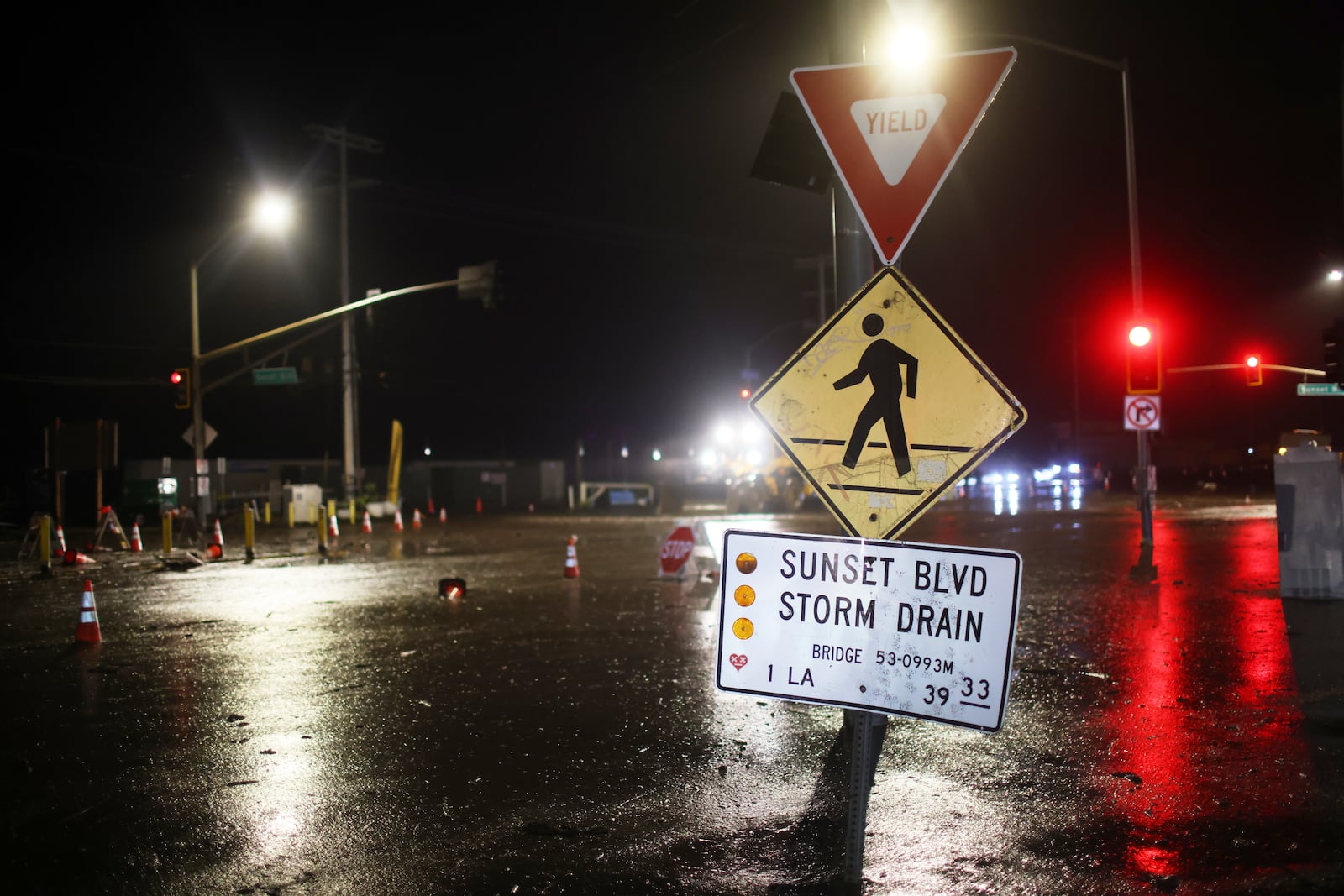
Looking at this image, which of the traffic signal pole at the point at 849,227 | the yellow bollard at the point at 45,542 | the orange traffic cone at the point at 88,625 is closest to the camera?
the traffic signal pole at the point at 849,227

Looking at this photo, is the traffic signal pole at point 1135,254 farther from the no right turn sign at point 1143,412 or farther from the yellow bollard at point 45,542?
the yellow bollard at point 45,542

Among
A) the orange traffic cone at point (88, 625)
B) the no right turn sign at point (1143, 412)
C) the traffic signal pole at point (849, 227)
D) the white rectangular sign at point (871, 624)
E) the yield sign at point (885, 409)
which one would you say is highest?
the traffic signal pole at point (849, 227)

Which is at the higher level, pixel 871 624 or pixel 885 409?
pixel 885 409

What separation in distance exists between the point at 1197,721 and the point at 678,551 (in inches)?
384

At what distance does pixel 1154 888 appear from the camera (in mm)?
4180

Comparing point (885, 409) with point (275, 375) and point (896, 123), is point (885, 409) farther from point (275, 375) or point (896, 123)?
point (275, 375)

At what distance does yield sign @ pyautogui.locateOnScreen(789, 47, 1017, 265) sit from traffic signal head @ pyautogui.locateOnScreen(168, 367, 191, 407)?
23.7 meters

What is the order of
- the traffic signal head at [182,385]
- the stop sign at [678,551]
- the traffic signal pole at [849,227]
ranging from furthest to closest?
the traffic signal head at [182,385] < the stop sign at [678,551] < the traffic signal pole at [849,227]

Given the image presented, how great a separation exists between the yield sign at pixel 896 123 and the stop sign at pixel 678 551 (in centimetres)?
1156

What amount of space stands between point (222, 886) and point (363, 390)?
70.0 metres

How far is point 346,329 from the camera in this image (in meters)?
35.0

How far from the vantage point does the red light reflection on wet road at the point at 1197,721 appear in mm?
4988

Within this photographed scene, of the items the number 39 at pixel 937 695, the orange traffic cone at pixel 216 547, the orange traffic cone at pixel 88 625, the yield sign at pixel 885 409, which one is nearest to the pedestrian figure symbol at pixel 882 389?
the yield sign at pixel 885 409

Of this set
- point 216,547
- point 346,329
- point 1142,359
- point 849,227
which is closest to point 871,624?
point 849,227
